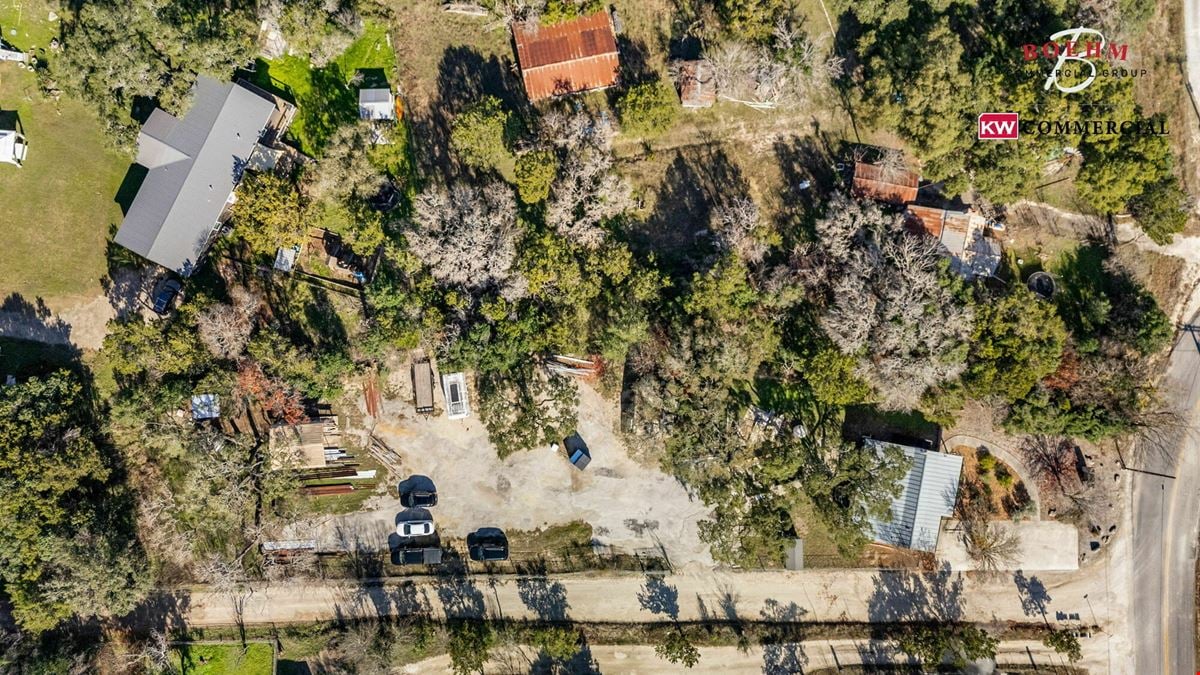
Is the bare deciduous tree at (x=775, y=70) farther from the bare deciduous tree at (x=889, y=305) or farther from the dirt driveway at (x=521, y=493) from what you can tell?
the dirt driveway at (x=521, y=493)

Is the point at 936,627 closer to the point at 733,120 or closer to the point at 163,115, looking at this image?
the point at 733,120

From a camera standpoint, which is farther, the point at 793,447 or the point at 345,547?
the point at 345,547

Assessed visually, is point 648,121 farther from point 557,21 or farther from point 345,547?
point 345,547

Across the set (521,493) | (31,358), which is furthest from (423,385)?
(31,358)

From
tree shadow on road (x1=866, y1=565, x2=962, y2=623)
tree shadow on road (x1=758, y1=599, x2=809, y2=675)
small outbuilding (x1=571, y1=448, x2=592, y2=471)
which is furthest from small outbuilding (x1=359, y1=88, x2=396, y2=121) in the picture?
tree shadow on road (x1=866, y1=565, x2=962, y2=623)

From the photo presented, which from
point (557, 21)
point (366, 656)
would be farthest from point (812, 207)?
point (366, 656)

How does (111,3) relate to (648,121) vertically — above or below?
above

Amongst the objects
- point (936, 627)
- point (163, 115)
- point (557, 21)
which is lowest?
point (936, 627)

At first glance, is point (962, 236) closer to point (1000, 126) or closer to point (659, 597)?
point (1000, 126)

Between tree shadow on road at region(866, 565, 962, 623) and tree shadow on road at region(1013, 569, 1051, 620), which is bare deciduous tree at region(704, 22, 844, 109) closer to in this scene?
tree shadow on road at region(866, 565, 962, 623)
